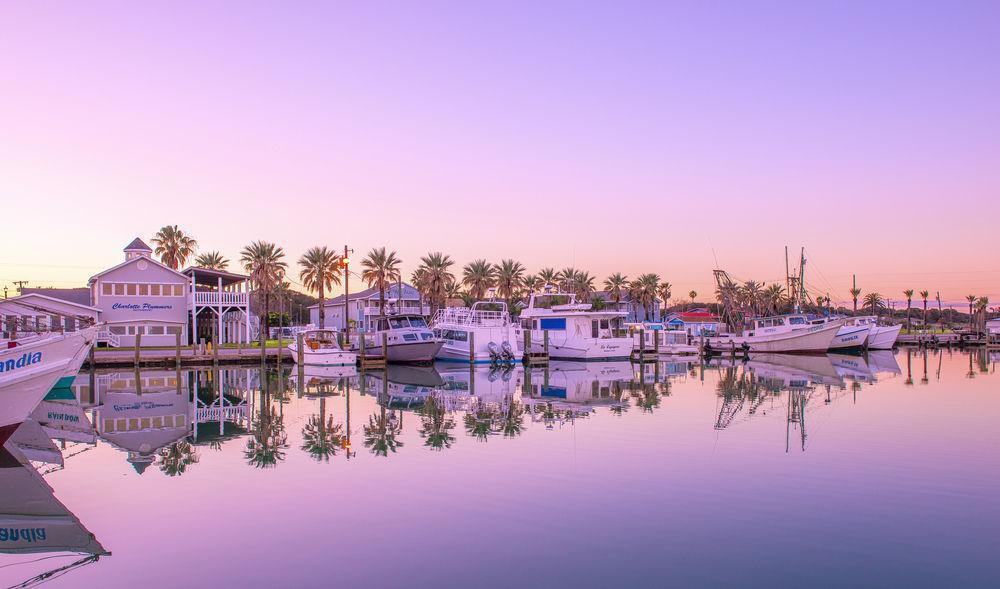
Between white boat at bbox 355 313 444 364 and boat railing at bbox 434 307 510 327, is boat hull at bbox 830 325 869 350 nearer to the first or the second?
boat railing at bbox 434 307 510 327

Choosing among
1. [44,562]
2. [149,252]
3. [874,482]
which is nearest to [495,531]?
[44,562]

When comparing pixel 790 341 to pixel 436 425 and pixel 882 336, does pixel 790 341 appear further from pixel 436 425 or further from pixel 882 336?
pixel 436 425

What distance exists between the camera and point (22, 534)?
35.6 ft

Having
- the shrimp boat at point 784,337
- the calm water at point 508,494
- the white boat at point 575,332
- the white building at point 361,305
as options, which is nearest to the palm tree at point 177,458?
the calm water at point 508,494

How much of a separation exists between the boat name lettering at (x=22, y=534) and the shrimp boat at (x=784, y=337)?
181 ft

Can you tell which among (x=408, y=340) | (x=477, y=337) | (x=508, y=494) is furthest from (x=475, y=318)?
(x=508, y=494)

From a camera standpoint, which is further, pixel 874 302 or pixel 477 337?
pixel 874 302

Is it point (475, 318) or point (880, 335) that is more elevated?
point (475, 318)

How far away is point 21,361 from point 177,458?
4.43 metres

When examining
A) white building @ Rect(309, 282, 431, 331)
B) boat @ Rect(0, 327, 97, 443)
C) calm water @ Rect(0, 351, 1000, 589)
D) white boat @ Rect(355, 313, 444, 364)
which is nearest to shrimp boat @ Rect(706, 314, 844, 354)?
white boat @ Rect(355, 313, 444, 364)

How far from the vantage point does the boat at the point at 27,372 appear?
54.4 feet

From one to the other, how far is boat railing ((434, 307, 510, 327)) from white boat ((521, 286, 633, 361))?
2.73 meters

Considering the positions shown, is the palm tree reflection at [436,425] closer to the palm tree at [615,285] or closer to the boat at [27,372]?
the boat at [27,372]

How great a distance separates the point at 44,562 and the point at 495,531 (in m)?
6.00
